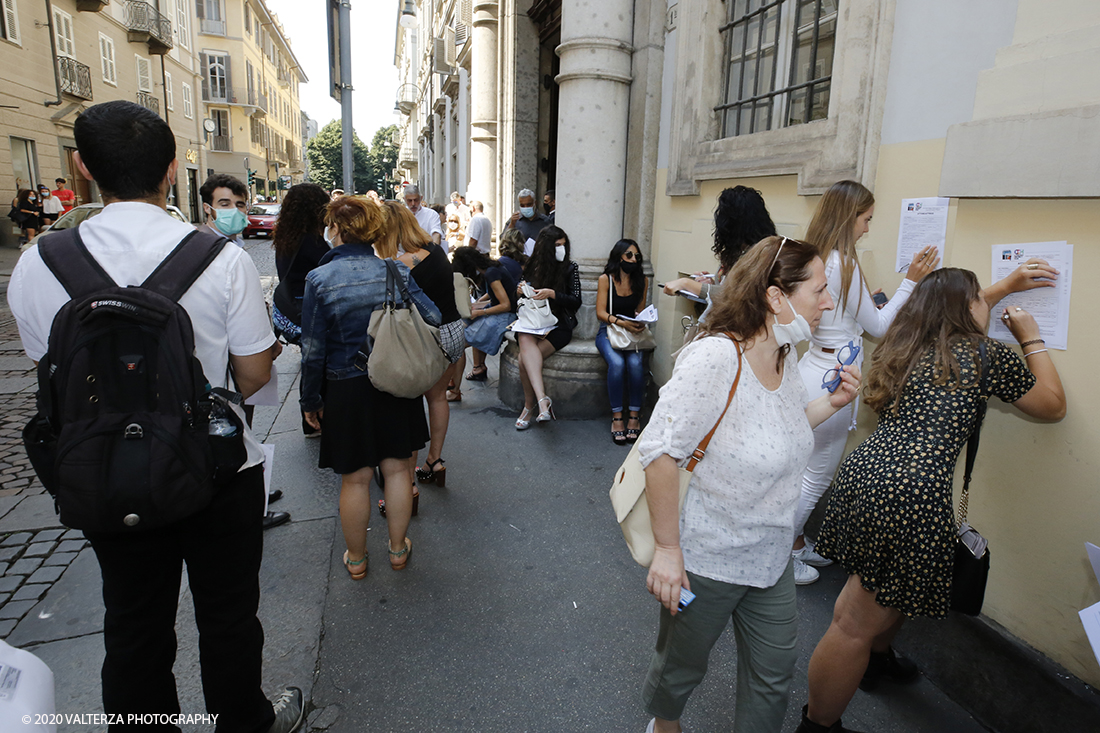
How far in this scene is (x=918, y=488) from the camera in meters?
1.97

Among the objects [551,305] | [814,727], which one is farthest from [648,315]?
[814,727]

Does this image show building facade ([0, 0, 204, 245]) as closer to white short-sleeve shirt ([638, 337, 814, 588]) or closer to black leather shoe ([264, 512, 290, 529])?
black leather shoe ([264, 512, 290, 529])

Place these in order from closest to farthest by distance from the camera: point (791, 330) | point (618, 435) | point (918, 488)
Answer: point (791, 330) → point (918, 488) → point (618, 435)

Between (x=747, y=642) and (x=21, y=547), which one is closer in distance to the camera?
(x=747, y=642)

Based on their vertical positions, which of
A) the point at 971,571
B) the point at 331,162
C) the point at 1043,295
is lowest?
the point at 971,571

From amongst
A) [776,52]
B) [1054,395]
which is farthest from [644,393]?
[1054,395]

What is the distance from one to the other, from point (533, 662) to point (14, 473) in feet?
12.8

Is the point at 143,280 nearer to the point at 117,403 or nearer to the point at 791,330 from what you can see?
the point at 117,403

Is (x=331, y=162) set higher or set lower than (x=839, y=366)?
higher

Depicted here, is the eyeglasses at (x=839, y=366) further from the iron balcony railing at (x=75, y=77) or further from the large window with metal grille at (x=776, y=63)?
the iron balcony railing at (x=75, y=77)

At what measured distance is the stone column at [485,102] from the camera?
396 inches

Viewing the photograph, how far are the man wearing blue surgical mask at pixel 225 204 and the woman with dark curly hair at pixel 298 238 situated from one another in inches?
9.5

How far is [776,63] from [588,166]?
1.88 metres

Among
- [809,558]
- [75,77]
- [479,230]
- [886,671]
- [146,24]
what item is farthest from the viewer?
[146,24]
